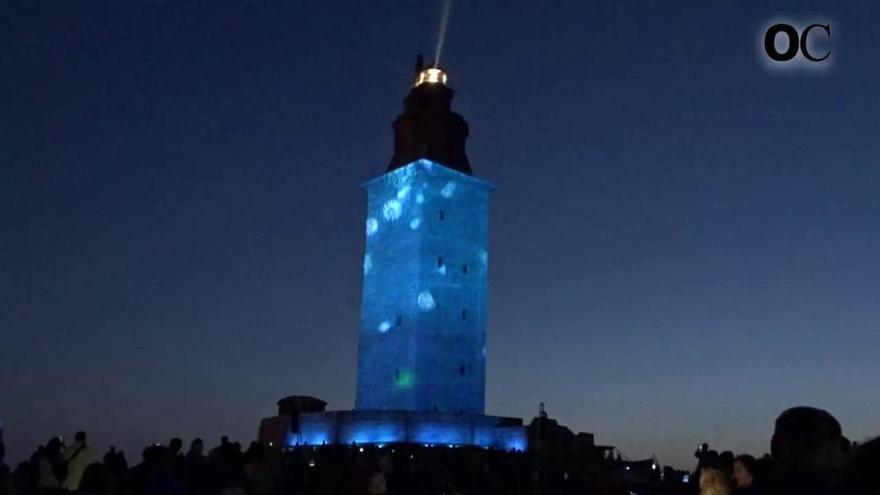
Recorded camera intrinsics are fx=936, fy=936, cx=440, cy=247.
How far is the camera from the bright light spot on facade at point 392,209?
4575cm

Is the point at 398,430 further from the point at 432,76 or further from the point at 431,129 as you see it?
the point at 432,76

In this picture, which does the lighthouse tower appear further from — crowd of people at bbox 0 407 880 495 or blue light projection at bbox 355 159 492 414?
crowd of people at bbox 0 407 880 495

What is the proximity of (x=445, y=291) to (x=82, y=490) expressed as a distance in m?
37.0

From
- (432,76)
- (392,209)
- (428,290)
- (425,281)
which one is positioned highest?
(432,76)

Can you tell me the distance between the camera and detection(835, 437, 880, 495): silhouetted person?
2.65 m

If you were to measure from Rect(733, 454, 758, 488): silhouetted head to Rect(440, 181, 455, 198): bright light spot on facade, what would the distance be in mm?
38301

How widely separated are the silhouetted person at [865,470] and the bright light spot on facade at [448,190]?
4293cm

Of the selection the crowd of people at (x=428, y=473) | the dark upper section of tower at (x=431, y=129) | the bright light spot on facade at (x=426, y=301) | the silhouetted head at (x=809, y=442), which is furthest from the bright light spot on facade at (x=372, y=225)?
the silhouetted head at (x=809, y=442)

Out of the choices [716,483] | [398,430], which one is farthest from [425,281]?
[716,483]

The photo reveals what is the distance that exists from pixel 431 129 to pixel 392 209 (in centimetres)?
491

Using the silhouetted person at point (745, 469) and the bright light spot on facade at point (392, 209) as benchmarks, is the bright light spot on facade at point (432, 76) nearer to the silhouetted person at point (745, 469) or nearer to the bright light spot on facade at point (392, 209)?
the bright light spot on facade at point (392, 209)

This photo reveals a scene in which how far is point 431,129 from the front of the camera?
157 feet

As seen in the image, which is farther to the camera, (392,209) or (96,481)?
(392,209)

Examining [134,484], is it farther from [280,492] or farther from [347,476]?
[280,492]
